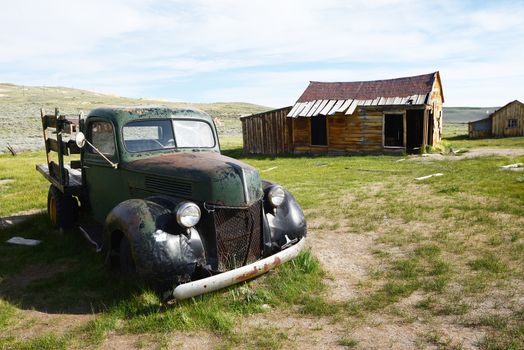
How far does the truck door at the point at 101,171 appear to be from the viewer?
5.51 metres

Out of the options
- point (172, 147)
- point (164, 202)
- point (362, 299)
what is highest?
point (172, 147)

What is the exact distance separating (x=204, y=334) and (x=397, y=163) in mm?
13669

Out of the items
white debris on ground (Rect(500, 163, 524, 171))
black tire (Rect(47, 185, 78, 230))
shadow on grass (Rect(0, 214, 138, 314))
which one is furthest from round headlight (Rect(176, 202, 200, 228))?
white debris on ground (Rect(500, 163, 524, 171))

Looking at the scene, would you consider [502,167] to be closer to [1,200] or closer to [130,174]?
[130,174]

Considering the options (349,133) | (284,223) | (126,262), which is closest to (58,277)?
(126,262)

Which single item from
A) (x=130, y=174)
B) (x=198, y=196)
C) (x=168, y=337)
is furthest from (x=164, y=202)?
(x=168, y=337)

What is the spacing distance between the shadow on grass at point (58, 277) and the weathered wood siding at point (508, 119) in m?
33.0

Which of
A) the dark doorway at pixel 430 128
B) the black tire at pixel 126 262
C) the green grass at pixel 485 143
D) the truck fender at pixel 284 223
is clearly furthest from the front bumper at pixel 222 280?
the green grass at pixel 485 143

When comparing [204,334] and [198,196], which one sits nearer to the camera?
[204,334]

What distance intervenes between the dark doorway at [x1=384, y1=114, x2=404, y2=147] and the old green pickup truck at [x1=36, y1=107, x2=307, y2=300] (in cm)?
1866

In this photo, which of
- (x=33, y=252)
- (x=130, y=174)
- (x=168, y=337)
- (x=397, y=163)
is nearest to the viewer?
(x=168, y=337)

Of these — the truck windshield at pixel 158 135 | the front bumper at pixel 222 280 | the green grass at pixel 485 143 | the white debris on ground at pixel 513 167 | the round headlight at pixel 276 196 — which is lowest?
the white debris on ground at pixel 513 167

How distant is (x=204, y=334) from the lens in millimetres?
3715

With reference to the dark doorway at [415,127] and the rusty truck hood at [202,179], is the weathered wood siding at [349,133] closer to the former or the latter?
the dark doorway at [415,127]
